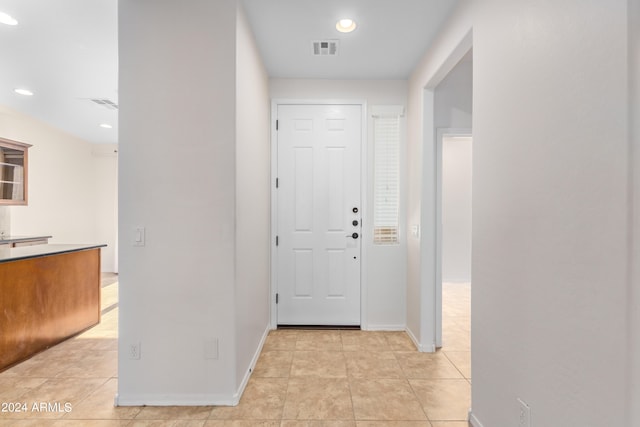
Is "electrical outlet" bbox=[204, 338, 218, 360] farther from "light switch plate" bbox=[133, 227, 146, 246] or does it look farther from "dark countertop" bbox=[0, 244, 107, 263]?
"dark countertop" bbox=[0, 244, 107, 263]

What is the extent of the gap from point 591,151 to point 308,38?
2.30m

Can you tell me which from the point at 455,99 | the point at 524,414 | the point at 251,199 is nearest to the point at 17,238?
the point at 251,199

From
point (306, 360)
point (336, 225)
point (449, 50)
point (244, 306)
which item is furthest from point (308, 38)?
point (306, 360)

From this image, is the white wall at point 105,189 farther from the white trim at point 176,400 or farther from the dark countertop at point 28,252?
the white trim at point 176,400

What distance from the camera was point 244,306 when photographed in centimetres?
242

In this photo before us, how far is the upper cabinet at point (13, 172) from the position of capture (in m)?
4.86

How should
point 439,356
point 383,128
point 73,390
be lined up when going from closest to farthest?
point 73,390 → point 439,356 → point 383,128

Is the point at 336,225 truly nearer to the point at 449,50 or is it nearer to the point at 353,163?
the point at 353,163

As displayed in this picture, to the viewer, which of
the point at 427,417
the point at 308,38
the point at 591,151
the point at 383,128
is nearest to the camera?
the point at 591,151

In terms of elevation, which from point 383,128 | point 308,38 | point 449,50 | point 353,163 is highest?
point 308,38

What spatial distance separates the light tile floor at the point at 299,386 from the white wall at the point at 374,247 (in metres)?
A: 0.23

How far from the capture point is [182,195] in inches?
84.8

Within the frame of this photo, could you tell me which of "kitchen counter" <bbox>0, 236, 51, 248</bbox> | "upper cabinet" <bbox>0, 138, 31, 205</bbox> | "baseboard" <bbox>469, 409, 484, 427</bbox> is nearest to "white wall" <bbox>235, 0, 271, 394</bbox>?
"baseboard" <bbox>469, 409, 484, 427</bbox>

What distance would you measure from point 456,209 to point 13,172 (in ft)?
23.6
